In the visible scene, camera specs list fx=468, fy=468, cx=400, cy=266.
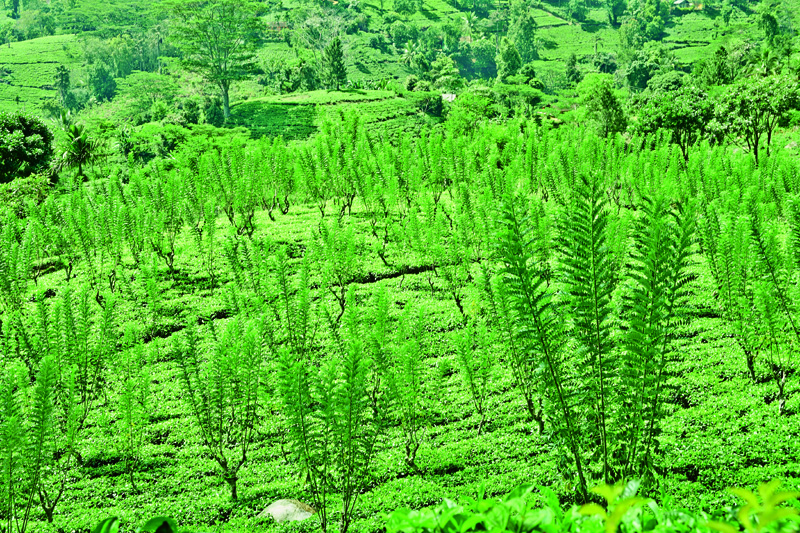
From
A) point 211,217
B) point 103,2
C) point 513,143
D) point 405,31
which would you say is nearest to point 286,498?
point 211,217

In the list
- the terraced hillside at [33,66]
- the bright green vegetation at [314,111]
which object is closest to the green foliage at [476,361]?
the bright green vegetation at [314,111]

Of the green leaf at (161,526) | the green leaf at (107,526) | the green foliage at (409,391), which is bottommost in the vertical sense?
the green foliage at (409,391)

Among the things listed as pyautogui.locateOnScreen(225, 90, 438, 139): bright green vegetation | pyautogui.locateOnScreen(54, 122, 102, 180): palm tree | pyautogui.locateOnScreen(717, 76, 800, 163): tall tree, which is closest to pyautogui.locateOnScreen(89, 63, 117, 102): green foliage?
pyautogui.locateOnScreen(225, 90, 438, 139): bright green vegetation

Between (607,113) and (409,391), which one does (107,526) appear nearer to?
(409,391)

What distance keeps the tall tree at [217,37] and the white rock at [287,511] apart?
192 ft

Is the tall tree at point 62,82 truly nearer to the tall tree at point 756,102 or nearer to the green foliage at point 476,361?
the tall tree at point 756,102

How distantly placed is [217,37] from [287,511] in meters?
64.3

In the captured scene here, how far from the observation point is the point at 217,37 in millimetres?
59594

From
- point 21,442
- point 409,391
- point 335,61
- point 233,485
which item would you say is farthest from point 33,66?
point 409,391

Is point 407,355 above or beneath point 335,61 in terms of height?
beneath

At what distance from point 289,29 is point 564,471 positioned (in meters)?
139

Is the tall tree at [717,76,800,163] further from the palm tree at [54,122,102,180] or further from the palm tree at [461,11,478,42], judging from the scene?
the palm tree at [461,11,478,42]

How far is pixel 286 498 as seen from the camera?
9.80 m

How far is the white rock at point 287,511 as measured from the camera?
9.12 metres
